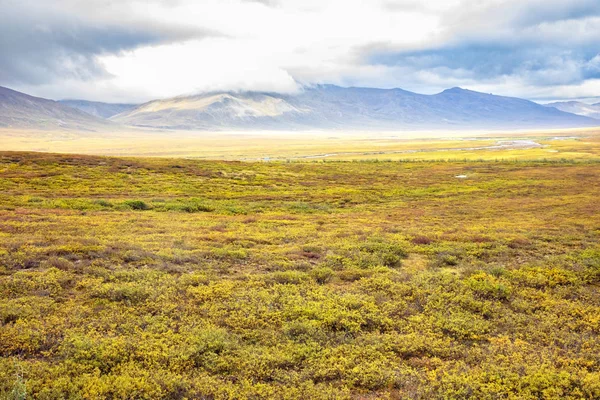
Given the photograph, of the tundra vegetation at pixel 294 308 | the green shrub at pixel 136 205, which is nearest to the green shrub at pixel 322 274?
the tundra vegetation at pixel 294 308

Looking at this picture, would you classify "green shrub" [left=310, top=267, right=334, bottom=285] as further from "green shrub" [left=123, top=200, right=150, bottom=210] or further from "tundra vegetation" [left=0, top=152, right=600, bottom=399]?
"green shrub" [left=123, top=200, right=150, bottom=210]

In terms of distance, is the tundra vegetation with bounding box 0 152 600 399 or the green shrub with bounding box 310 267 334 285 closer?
the tundra vegetation with bounding box 0 152 600 399

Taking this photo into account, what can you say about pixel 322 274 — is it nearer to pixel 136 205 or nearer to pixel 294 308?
pixel 294 308

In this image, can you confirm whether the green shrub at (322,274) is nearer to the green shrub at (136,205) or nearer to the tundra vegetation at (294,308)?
the tundra vegetation at (294,308)

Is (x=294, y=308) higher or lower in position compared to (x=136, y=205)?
lower

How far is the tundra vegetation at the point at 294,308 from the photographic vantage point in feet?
28.9

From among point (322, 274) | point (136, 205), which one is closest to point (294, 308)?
point (322, 274)

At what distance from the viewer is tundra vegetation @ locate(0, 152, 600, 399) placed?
Answer: 881cm

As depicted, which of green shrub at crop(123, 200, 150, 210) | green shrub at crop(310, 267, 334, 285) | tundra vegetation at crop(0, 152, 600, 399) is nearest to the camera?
tundra vegetation at crop(0, 152, 600, 399)

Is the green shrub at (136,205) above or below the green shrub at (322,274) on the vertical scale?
above

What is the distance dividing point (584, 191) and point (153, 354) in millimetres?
50099

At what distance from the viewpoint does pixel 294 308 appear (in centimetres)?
1200

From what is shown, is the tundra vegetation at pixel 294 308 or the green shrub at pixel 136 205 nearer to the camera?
the tundra vegetation at pixel 294 308

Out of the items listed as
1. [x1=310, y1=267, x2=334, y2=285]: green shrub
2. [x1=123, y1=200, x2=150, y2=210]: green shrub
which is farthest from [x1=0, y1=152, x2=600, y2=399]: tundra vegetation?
[x1=123, y1=200, x2=150, y2=210]: green shrub
